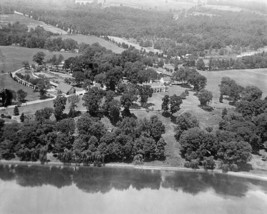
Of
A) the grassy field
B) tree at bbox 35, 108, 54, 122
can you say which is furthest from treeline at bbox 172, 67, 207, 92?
the grassy field

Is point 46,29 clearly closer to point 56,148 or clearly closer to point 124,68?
point 124,68

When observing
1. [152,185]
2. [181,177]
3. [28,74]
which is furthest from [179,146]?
[28,74]

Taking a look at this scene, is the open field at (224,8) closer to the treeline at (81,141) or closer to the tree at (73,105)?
the tree at (73,105)

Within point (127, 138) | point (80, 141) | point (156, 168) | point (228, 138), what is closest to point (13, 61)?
point (80, 141)

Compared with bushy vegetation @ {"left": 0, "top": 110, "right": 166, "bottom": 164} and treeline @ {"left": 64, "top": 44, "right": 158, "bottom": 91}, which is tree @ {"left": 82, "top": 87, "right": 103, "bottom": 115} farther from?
treeline @ {"left": 64, "top": 44, "right": 158, "bottom": 91}

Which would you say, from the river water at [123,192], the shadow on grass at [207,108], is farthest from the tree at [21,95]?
the shadow on grass at [207,108]
